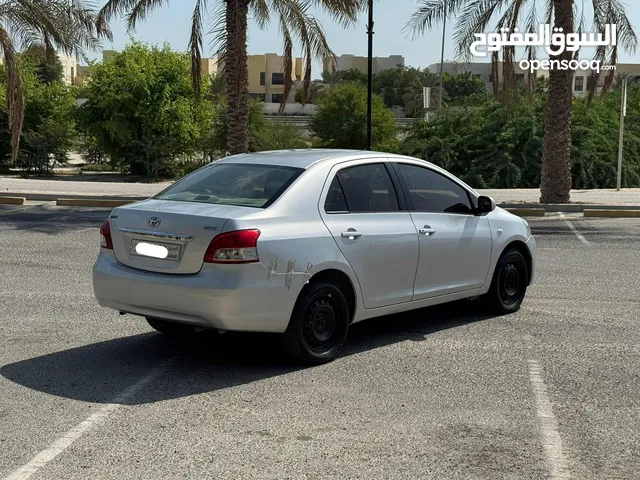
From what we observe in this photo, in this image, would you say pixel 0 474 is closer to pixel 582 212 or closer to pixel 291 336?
pixel 291 336

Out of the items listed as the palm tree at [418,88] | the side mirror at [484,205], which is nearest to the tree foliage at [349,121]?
the side mirror at [484,205]

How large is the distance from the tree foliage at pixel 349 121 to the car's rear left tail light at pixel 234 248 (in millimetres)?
40516

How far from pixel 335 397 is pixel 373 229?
1.69 metres

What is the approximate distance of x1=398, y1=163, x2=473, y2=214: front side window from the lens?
818cm

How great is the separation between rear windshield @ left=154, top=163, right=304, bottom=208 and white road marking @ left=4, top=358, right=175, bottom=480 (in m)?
1.42

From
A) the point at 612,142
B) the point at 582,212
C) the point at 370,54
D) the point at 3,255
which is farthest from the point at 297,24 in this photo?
the point at 612,142

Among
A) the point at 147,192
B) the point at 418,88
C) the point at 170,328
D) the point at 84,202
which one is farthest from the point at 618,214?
the point at 418,88

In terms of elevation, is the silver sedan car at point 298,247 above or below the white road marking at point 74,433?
above

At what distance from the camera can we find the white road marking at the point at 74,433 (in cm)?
487

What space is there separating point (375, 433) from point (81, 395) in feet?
6.68

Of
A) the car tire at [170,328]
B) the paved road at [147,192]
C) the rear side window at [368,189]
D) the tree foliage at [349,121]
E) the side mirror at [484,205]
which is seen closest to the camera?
the rear side window at [368,189]

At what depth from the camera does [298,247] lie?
22.5 ft

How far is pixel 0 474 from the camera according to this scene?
15.8 ft

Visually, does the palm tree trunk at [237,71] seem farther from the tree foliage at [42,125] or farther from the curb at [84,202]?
the tree foliage at [42,125]
